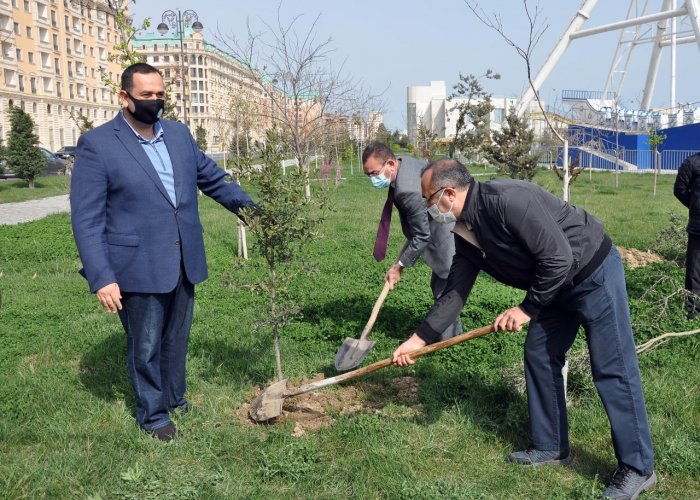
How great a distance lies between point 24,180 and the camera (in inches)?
922

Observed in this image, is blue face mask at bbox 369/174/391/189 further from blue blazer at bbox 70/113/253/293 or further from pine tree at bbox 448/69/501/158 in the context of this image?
pine tree at bbox 448/69/501/158

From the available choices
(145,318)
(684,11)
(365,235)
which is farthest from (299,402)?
(684,11)

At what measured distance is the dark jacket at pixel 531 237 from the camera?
2910mm

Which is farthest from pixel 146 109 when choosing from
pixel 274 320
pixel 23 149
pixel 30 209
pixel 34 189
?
pixel 34 189

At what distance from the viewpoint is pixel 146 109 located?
11.5 feet

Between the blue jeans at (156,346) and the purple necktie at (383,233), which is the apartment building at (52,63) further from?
the blue jeans at (156,346)

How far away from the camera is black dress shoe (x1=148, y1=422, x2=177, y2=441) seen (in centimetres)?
370

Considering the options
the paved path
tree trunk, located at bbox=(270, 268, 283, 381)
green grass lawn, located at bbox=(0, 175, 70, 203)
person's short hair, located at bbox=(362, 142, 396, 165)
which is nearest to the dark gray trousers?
person's short hair, located at bbox=(362, 142, 396, 165)

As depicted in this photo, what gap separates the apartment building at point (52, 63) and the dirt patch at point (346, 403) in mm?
46353

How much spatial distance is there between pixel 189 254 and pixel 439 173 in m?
1.53

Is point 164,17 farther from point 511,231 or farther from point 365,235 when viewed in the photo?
point 511,231

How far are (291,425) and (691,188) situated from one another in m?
4.50

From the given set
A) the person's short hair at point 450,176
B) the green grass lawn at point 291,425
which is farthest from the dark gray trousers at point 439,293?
the person's short hair at point 450,176

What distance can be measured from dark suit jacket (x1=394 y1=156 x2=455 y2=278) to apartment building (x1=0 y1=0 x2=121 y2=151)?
45.6m
